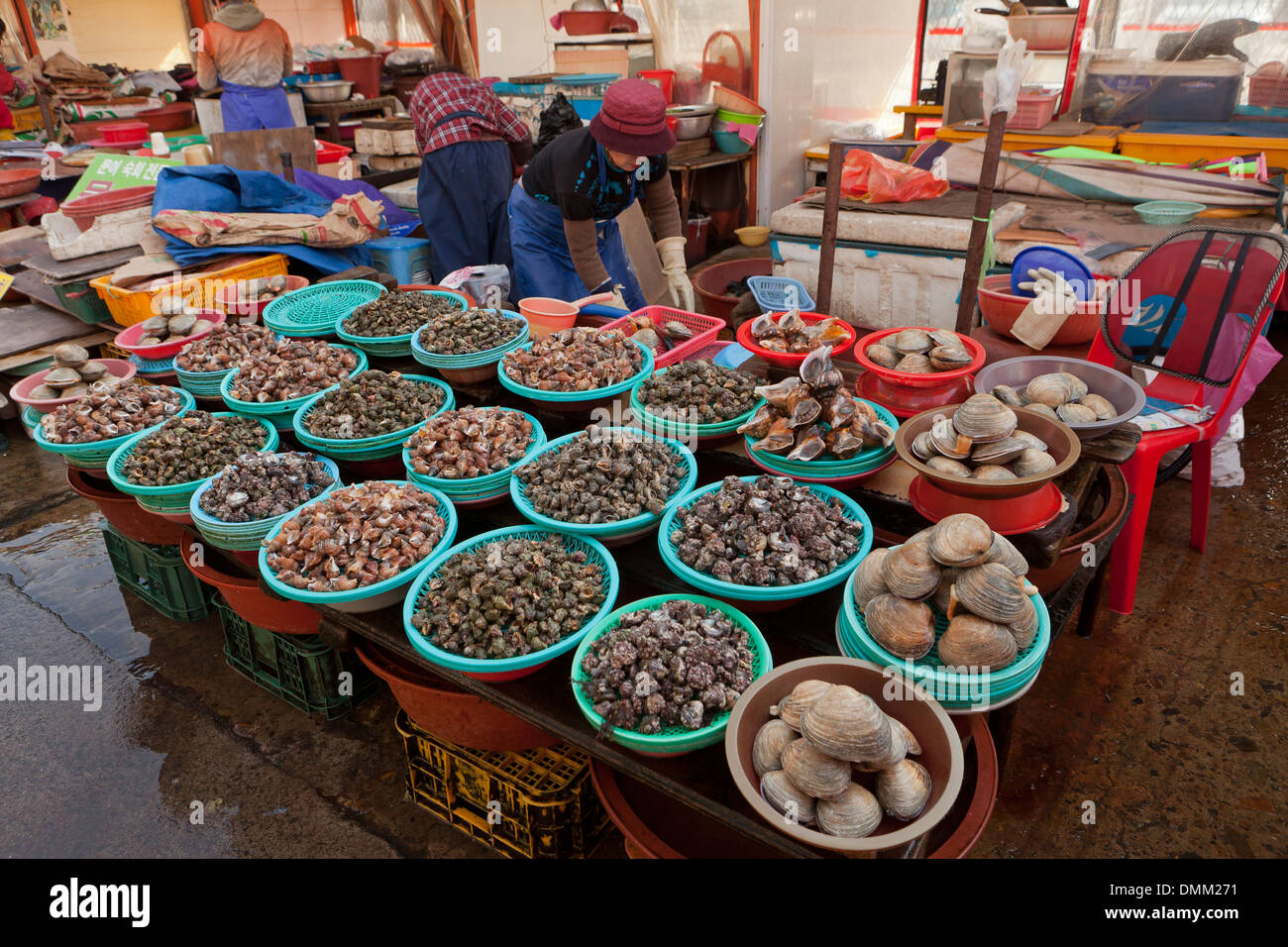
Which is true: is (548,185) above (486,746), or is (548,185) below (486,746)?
above

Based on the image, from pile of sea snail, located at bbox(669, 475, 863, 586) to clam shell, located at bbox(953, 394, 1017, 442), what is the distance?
0.36 metres

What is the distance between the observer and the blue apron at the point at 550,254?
14.4 ft

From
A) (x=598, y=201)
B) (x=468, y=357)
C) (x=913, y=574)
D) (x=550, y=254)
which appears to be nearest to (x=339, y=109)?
(x=550, y=254)

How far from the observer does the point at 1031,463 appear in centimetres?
187

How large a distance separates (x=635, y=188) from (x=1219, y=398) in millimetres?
2815

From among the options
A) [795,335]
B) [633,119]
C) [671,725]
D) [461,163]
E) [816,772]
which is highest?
[633,119]

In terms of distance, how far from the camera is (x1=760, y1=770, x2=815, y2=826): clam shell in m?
1.35

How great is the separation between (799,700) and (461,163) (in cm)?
470

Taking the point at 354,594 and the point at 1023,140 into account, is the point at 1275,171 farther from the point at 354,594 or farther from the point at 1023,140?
the point at 354,594

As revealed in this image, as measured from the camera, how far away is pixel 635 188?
13.4ft

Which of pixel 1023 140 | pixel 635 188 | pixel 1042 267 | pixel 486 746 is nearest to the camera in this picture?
pixel 486 746

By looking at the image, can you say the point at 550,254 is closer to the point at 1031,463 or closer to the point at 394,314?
the point at 394,314

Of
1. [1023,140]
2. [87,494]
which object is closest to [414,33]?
[1023,140]

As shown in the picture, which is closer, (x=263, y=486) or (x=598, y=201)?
(x=263, y=486)
